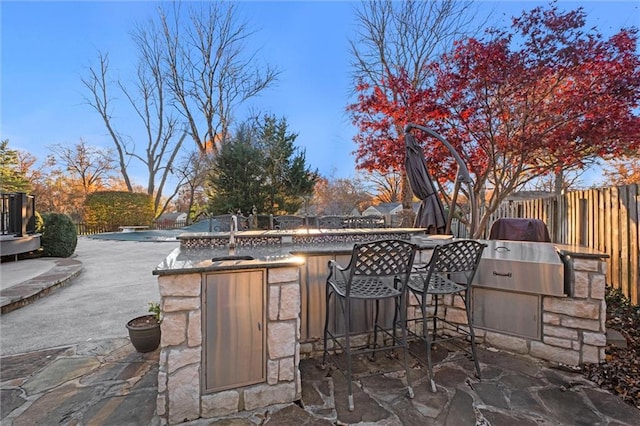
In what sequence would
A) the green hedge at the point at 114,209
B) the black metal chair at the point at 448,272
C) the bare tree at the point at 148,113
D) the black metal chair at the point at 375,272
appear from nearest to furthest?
the black metal chair at the point at 375,272 → the black metal chair at the point at 448,272 → the bare tree at the point at 148,113 → the green hedge at the point at 114,209

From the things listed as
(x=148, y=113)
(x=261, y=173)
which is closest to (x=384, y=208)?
(x=261, y=173)

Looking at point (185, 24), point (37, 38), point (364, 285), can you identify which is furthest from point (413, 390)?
point (185, 24)

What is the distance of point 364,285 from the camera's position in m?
2.13

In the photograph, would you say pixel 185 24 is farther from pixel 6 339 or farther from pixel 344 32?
pixel 6 339

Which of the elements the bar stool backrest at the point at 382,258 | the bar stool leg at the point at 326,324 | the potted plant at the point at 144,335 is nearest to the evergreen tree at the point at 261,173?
the potted plant at the point at 144,335

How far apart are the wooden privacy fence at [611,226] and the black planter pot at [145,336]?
409 centimetres

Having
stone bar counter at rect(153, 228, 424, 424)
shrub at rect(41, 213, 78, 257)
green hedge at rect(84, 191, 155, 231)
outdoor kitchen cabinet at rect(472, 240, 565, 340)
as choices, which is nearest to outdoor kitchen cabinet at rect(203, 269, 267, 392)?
stone bar counter at rect(153, 228, 424, 424)

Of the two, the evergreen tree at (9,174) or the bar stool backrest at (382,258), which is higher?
the evergreen tree at (9,174)

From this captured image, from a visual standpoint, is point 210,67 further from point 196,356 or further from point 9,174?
point 196,356

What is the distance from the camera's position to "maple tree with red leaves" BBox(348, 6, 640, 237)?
13.8 feet

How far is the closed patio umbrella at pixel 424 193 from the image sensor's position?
12.1 ft

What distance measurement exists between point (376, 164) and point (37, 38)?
316 inches

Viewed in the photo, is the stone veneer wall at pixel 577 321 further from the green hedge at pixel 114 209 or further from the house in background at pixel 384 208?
the green hedge at pixel 114 209

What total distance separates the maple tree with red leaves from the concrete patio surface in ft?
10.5
